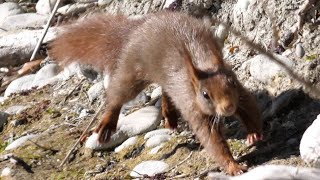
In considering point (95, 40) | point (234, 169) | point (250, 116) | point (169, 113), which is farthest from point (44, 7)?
point (234, 169)

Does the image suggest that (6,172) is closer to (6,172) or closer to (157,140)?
(6,172)

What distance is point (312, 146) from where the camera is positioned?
12.5 feet

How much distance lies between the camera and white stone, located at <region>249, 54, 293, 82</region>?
4883 mm

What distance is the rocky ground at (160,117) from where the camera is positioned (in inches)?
179

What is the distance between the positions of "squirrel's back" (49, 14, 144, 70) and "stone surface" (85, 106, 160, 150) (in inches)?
15.8

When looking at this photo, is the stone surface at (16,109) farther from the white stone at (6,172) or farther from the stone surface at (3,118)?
the white stone at (6,172)

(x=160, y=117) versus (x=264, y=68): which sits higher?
(x=264, y=68)

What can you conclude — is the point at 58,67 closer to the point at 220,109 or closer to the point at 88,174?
the point at 88,174

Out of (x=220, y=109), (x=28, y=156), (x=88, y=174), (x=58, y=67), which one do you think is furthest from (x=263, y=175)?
(x=58, y=67)

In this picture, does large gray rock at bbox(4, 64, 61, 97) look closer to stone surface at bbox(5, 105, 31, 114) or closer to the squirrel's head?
stone surface at bbox(5, 105, 31, 114)

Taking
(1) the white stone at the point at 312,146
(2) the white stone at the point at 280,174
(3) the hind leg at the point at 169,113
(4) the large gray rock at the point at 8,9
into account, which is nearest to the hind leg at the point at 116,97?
(3) the hind leg at the point at 169,113

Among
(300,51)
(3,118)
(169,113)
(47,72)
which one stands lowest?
(3,118)

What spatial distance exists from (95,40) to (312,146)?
7.06 feet

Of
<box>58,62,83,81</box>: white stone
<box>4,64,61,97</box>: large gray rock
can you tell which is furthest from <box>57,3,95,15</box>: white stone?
<box>58,62,83,81</box>: white stone
